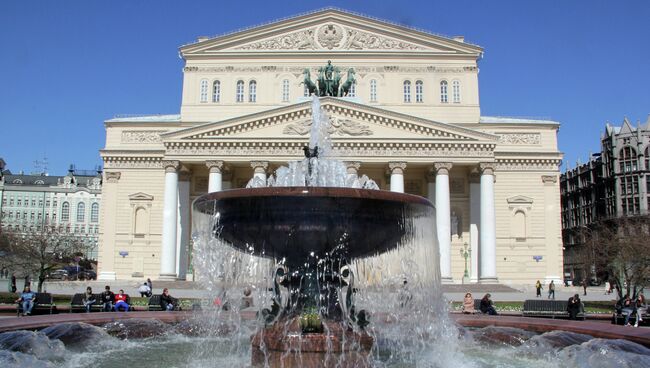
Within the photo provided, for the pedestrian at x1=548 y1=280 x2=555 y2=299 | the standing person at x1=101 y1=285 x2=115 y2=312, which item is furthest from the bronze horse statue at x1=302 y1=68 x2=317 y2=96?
the standing person at x1=101 y1=285 x2=115 y2=312

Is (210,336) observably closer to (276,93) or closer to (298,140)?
(298,140)

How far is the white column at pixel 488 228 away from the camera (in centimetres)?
4441

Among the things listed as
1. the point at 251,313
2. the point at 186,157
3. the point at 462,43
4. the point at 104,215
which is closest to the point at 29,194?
the point at 104,215

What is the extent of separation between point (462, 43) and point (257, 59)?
16.6 meters

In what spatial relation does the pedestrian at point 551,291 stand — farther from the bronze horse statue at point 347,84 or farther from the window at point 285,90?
the window at point 285,90

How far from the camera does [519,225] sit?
49.8 m

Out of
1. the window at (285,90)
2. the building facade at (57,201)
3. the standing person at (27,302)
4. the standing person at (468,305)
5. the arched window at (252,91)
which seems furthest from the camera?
the building facade at (57,201)

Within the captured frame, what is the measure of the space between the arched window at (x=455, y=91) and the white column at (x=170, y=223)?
22637mm

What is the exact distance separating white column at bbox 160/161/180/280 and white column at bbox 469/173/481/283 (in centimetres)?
2095

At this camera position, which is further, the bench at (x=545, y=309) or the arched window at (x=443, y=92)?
the arched window at (x=443, y=92)

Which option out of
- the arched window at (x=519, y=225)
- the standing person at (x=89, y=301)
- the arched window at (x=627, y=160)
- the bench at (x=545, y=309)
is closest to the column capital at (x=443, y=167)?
the arched window at (x=519, y=225)

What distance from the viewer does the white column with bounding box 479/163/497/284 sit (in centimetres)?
4441

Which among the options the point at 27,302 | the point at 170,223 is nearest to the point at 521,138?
the point at 170,223

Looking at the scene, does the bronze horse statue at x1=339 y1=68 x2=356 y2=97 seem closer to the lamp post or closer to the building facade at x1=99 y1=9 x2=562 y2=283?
the building facade at x1=99 y1=9 x2=562 y2=283
